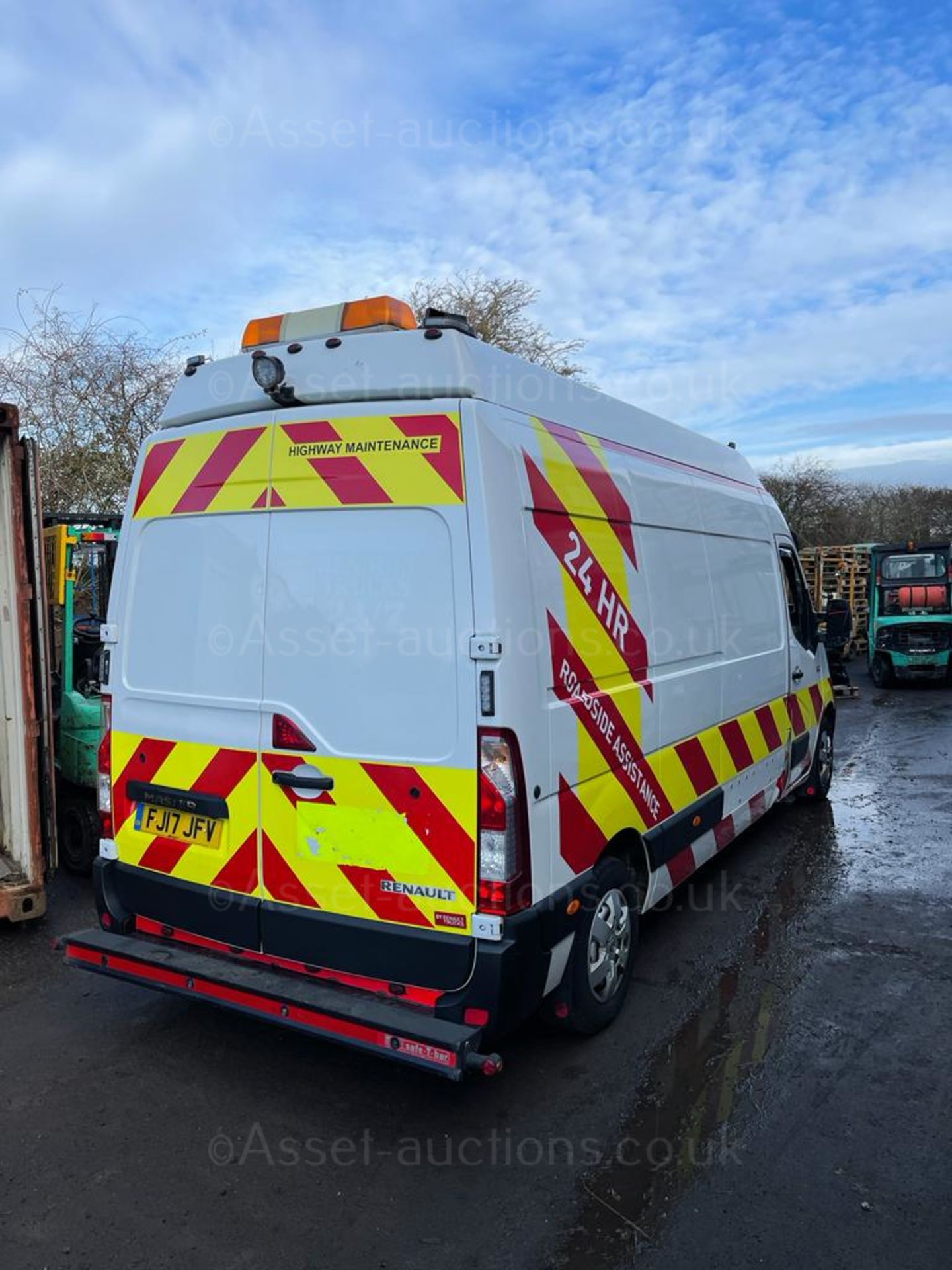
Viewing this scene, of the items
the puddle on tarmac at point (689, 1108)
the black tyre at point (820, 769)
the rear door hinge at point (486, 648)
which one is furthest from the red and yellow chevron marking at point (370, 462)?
the black tyre at point (820, 769)

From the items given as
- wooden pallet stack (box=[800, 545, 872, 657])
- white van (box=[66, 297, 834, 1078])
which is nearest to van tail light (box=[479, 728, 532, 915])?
white van (box=[66, 297, 834, 1078])

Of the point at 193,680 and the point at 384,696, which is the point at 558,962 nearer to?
the point at 384,696

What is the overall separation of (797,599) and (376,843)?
4593 millimetres

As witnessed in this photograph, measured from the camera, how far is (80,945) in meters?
3.64

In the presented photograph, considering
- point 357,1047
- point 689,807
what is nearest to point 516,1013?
point 357,1047

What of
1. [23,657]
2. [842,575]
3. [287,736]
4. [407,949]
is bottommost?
[407,949]

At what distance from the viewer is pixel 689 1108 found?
10.9 feet

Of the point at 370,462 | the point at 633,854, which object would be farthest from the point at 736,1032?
the point at 370,462

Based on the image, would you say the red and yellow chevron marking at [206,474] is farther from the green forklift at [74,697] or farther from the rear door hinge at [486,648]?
the green forklift at [74,697]

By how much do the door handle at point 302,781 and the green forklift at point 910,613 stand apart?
50.9 ft

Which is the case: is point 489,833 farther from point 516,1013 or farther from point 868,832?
point 868,832

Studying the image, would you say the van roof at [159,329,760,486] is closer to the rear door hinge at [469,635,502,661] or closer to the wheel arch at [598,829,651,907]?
the rear door hinge at [469,635,502,661]

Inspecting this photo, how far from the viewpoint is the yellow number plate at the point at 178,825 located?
11.5ft

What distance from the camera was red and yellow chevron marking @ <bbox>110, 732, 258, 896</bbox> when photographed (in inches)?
134
